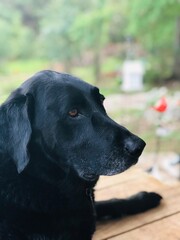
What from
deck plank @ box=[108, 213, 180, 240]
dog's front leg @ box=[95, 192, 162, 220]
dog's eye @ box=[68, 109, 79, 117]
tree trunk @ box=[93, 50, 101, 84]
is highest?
dog's eye @ box=[68, 109, 79, 117]

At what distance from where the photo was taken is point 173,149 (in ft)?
10.8

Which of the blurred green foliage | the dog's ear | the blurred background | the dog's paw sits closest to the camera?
the dog's ear

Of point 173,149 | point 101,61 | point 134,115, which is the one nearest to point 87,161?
point 173,149

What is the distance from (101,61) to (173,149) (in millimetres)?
1786

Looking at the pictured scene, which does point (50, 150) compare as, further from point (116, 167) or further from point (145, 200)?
point (145, 200)

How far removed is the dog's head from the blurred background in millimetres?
2134

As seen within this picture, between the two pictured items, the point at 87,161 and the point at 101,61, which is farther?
the point at 101,61

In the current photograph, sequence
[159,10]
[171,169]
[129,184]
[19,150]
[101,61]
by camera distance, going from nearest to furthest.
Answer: [19,150] < [129,184] < [171,169] < [159,10] < [101,61]

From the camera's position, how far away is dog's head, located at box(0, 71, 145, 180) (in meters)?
1.00

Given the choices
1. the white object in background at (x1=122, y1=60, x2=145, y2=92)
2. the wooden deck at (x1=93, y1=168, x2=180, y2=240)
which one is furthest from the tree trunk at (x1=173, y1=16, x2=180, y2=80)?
the wooden deck at (x1=93, y1=168, x2=180, y2=240)

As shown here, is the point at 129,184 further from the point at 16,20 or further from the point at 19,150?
the point at 16,20

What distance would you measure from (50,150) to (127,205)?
47 cm

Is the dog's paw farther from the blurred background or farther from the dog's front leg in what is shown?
the blurred background

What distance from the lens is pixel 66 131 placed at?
1.01 metres
